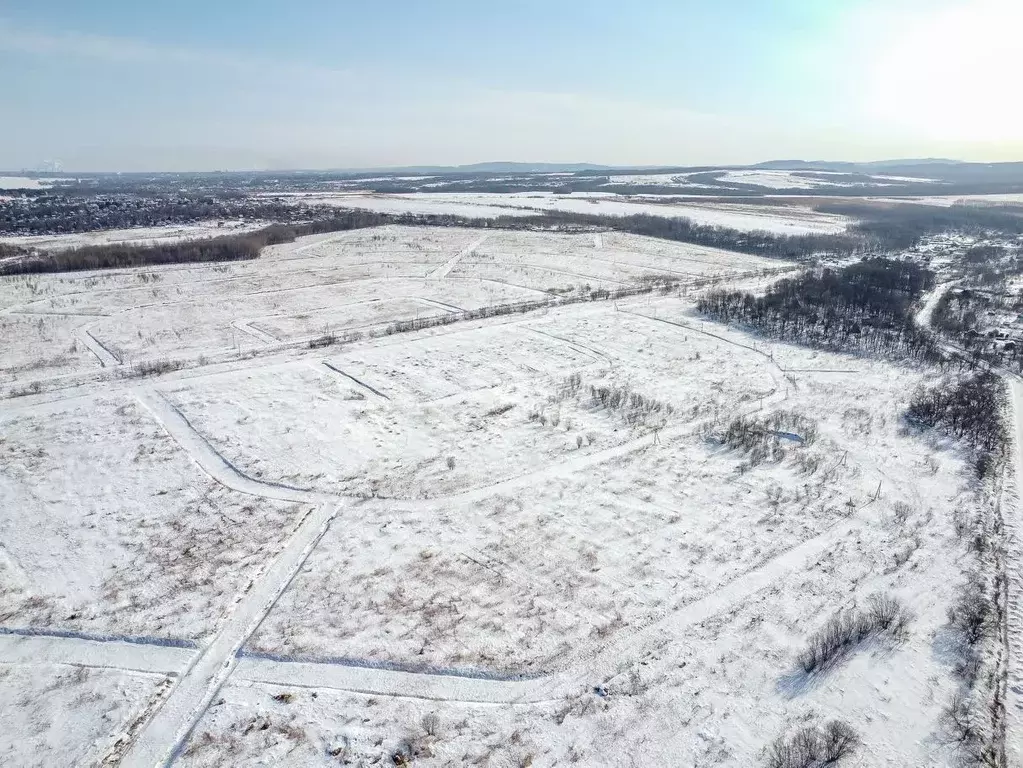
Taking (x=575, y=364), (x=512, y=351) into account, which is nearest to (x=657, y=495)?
(x=575, y=364)

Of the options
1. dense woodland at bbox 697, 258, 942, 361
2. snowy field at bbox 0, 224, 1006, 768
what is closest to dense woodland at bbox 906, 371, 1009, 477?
snowy field at bbox 0, 224, 1006, 768

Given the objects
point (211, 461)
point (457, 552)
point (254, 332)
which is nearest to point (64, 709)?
point (457, 552)

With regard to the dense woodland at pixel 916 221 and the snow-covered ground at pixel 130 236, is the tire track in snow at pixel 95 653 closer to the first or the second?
the snow-covered ground at pixel 130 236

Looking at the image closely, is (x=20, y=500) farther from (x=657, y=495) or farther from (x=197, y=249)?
(x=197, y=249)

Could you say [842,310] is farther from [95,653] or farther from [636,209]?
[636,209]

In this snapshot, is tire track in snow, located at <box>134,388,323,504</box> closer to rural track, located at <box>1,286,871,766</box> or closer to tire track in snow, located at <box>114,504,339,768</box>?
rural track, located at <box>1,286,871,766</box>

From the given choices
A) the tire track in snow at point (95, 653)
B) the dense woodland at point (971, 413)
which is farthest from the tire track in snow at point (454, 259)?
the tire track in snow at point (95, 653)
